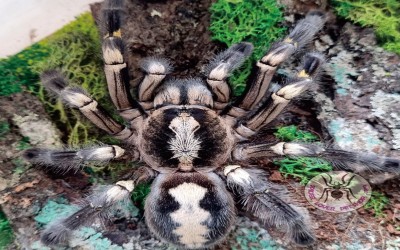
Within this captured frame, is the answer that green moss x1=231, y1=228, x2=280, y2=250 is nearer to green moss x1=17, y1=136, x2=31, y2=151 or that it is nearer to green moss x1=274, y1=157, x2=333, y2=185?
green moss x1=274, y1=157, x2=333, y2=185

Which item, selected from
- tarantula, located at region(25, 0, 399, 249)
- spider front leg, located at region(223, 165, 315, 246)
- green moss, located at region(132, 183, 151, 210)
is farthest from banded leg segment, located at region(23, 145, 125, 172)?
spider front leg, located at region(223, 165, 315, 246)

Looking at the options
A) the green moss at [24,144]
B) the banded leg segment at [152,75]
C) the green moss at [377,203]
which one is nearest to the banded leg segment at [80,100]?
the banded leg segment at [152,75]

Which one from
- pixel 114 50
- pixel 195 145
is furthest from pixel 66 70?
pixel 195 145

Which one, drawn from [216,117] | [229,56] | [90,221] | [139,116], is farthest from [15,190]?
[229,56]

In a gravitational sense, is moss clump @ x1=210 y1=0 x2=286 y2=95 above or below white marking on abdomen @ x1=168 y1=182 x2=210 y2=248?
above

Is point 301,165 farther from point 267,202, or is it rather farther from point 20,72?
point 20,72

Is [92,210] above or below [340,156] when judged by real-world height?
below
